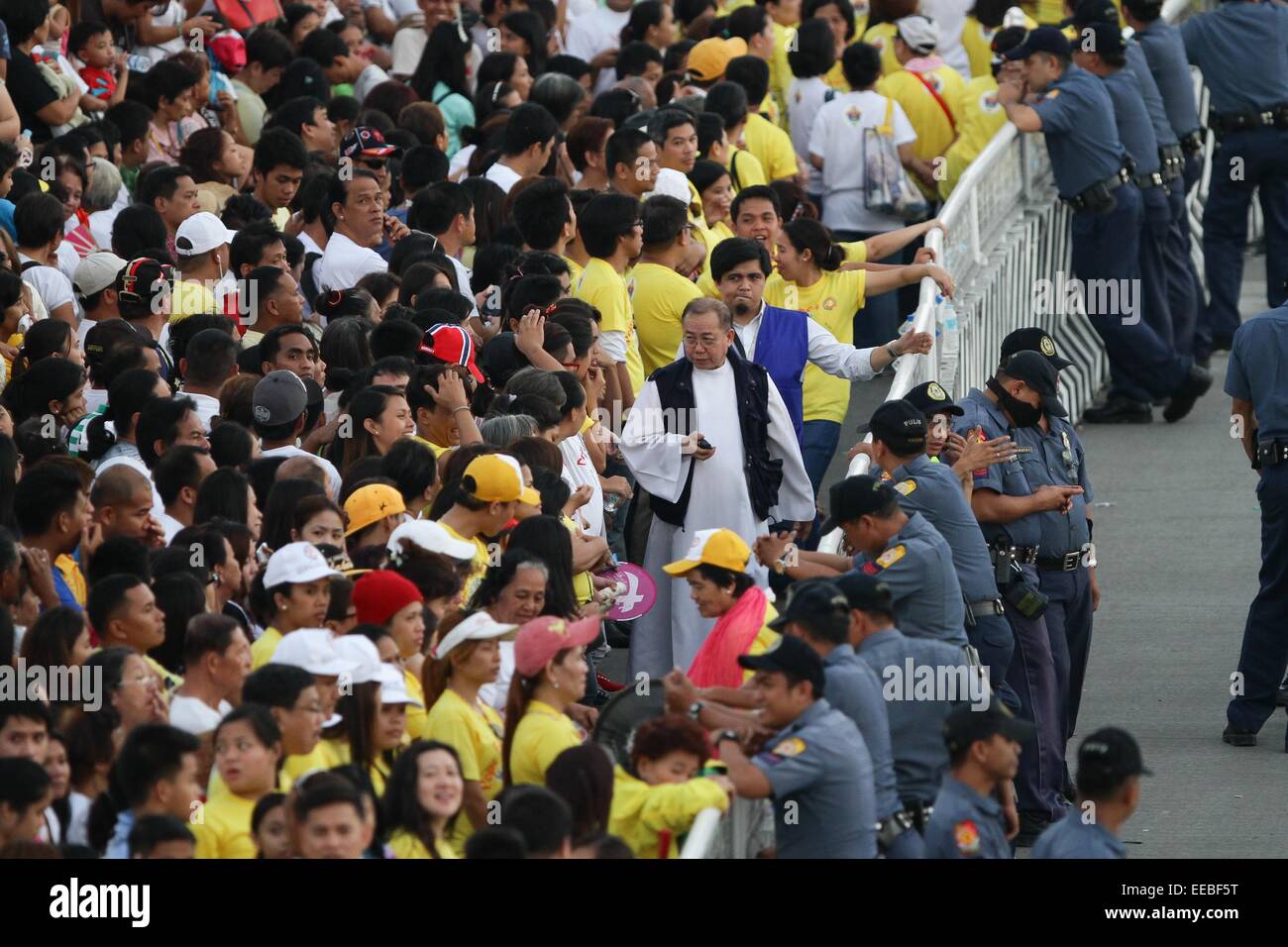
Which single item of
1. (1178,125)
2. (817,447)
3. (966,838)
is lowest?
(966,838)

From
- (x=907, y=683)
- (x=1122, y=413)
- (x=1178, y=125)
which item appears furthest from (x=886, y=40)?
(x=907, y=683)

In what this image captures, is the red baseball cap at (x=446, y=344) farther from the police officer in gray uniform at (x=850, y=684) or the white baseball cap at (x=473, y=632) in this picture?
the police officer in gray uniform at (x=850, y=684)

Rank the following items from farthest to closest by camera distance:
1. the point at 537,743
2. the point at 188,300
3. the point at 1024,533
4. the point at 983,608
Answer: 1. the point at 188,300
2. the point at 1024,533
3. the point at 983,608
4. the point at 537,743

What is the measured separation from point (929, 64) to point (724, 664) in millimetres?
7895

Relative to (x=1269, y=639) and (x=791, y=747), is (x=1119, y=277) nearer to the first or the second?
(x=1269, y=639)

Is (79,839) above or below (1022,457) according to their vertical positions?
below

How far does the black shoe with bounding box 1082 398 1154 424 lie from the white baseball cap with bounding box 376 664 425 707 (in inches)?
361

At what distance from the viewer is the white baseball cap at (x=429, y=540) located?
7.89 meters

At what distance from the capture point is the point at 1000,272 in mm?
13820

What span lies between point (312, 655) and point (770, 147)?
7.97 meters

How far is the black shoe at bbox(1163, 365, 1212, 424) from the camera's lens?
14953 millimetres
